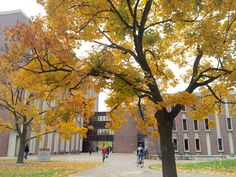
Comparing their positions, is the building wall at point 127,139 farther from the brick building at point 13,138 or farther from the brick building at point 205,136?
the brick building at point 13,138

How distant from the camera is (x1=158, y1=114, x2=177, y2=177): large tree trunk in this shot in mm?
7543

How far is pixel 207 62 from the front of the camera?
31.1 ft

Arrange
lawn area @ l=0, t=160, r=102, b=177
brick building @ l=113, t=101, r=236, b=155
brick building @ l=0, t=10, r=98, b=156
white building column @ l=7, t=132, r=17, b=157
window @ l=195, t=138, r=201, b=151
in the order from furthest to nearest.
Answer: window @ l=195, t=138, r=201, b=151
brick building @ l=113, t=101, r=236, b=155
white building column @ l=7, t=132, r=17, b=157
brick building @ l=0, t=10, r=98, b=156
lawn area @ l=0, t=160, r=102, b=177

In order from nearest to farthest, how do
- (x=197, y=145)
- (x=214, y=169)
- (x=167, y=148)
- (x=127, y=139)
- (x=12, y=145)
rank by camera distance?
(x=167, y=148) → (x=214, y=169) → (x=12, y=145) → (x=197, y=145) → (x=127, y=139)

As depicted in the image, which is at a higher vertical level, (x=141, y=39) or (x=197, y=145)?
(x=141, y=39)

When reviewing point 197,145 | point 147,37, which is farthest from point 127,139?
point 147,37

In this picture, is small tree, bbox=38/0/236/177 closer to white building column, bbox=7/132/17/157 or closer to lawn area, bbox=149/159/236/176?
lawn area, bbox=149/159/236/176

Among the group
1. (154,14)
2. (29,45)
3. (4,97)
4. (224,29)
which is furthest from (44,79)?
(4,97)

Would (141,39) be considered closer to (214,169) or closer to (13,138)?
(214,169)

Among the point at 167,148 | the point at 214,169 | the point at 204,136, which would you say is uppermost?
the point at 204,136

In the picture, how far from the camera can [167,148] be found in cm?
770

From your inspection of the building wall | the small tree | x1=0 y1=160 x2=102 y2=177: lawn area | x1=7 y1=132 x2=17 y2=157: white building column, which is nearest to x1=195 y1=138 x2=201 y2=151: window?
the building wall

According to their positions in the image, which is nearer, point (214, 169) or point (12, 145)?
point (214, 169)

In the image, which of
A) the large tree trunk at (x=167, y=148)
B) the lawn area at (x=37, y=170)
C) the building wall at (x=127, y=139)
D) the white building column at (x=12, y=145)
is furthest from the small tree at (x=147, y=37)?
the building wall at (x=127, y=139)
